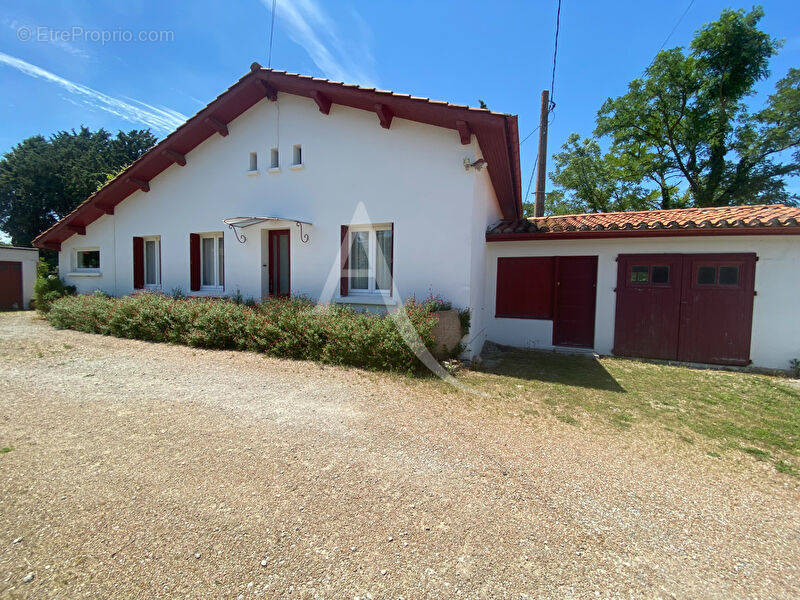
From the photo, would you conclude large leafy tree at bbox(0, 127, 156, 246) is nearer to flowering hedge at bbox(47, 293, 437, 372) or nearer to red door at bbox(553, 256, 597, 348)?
flowering hedge at bbox(47, 293, 437, 372)

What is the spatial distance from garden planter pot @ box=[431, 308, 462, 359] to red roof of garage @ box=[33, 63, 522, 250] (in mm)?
3245

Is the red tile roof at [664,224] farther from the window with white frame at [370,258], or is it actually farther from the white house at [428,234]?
the window with white frame at [370,258]

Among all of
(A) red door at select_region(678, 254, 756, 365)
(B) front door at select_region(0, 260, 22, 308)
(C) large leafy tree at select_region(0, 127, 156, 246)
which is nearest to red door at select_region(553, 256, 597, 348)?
(A) red door at select_region(678, 254, 756, 365)

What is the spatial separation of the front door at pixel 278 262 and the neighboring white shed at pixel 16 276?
14670 millimetres

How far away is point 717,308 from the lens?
7055 mm

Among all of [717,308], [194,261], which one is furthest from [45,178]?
[717,308]

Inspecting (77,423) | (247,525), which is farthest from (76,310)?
(247,525)

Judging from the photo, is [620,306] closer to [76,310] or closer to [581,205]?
[76,310]

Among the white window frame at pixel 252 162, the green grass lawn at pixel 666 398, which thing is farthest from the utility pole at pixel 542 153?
the white window frame at pixel 252 162

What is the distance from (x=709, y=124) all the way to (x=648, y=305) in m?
15.7

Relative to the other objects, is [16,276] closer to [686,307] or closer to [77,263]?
[77,263]

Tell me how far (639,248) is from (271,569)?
852 centimetres

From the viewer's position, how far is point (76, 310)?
30.2ft

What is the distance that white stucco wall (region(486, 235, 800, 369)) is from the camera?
665 centimetres
